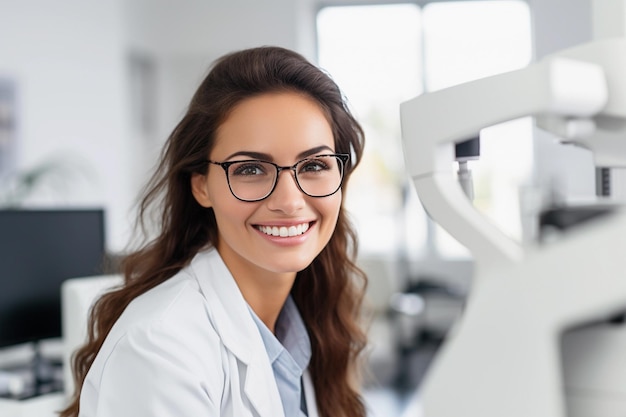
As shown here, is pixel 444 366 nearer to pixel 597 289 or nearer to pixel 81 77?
pixel 597 289

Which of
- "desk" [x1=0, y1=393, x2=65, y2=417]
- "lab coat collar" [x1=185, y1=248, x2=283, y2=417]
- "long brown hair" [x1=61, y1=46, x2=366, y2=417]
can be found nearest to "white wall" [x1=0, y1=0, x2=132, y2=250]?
"desk" [x1=0, y1=393, x2=65, y2=417]

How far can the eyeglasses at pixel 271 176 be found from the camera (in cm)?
114

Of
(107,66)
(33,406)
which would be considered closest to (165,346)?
(33,406)

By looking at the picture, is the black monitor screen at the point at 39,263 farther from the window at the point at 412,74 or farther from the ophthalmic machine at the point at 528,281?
the window at the point at 412,74

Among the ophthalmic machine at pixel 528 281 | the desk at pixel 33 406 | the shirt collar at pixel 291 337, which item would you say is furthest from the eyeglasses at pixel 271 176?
the desk at pixel 33 406

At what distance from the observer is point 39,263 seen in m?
2.29

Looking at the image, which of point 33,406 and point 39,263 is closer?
point 33,406

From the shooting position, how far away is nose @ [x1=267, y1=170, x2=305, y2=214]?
113 cm

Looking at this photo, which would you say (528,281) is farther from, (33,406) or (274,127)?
(33,406)

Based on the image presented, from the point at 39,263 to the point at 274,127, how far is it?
4.65 ft

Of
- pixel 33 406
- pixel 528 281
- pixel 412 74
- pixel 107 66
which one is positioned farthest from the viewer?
pixel 412 74

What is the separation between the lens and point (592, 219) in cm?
53

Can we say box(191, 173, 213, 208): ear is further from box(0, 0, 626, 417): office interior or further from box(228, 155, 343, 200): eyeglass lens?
box(0, 0, 626, 417): office interior

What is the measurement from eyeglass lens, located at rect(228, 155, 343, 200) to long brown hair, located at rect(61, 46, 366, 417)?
0.33ft
